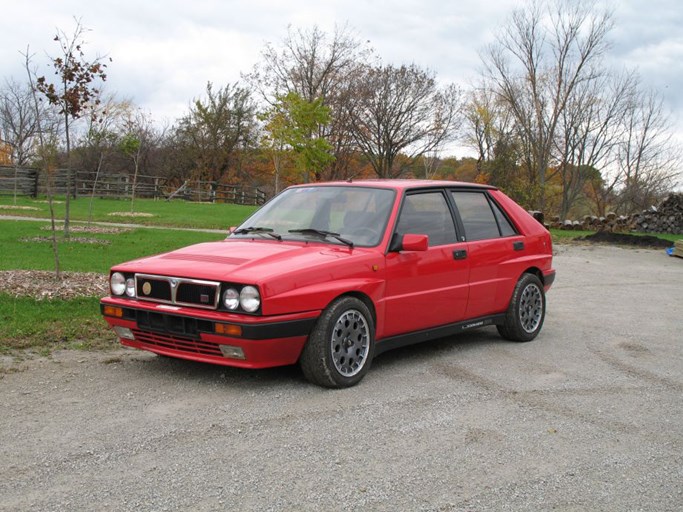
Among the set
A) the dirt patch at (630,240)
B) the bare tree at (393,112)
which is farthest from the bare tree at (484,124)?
the dirt patch at (630,240)

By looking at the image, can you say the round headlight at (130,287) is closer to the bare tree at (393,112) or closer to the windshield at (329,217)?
the windshield at (329,217)

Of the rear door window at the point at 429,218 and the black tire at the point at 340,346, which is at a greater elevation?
the rear door window at the point at 429,218

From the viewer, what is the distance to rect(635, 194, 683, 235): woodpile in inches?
1174

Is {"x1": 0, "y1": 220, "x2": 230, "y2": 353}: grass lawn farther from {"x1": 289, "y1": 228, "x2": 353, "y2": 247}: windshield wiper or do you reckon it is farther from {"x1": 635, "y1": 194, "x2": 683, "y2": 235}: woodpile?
{"x1": 635, "y1": 194, "x2": 683, "y2": 235}: woodpile

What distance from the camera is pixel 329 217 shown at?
630cm

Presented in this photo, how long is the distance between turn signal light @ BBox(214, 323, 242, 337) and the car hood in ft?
0.99

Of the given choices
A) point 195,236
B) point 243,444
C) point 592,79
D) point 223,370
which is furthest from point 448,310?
point 592,79

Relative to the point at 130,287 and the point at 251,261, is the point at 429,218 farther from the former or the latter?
the point at 130,287

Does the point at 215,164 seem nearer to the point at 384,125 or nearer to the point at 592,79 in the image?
the point at 384,125

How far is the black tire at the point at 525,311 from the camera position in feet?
24.0

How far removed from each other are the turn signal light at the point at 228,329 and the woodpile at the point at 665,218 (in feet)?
93.3

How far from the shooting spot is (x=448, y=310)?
6531 millimetres

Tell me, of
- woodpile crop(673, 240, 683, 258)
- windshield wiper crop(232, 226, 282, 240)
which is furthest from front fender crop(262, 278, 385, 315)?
woodpile crop(673, 240, 683, 258)

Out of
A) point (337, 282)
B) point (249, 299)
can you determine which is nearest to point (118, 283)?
point (249, 299)
